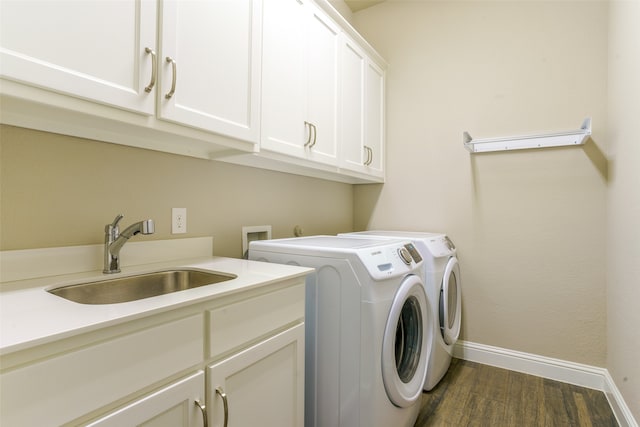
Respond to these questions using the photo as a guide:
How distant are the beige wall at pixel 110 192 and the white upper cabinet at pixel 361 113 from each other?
0.58 metres

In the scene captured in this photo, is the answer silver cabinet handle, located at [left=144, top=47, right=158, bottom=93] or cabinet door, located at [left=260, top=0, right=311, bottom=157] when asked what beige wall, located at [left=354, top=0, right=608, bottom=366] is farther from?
silver cabinet handle, located at [left=144, top=47, right=158, bottom=93]

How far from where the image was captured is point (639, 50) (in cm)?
150

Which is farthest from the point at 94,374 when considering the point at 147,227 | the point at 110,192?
the point at 110,192

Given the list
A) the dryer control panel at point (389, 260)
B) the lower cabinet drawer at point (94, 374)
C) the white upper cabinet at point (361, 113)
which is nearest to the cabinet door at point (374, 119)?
the white upper cabinet at point (361, 113)

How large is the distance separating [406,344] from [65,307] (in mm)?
1449

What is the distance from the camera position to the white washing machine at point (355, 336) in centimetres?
132

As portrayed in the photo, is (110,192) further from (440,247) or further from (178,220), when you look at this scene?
(440,247)

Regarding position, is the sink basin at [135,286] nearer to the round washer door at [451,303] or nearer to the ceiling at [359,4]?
the round washer door at [451,303]

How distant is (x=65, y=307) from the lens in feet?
2.55

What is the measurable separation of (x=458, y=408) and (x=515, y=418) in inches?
11.2

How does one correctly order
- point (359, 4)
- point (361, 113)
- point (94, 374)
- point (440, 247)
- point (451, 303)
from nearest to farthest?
point (94, 374) < point (440, 247) < point (451, 303) < point (361, 113) < point (359, 4)

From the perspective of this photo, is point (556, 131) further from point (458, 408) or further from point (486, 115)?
point (458, 408)

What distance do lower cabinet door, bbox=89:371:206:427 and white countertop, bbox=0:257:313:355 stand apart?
0.20 meters

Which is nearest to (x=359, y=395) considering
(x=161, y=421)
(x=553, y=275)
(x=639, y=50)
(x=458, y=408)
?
(x=161, y=421)
